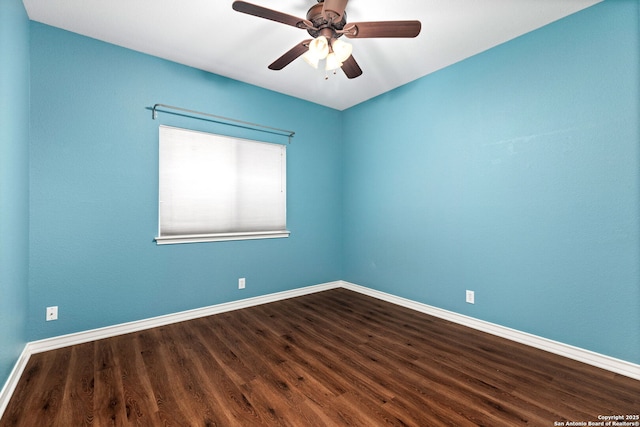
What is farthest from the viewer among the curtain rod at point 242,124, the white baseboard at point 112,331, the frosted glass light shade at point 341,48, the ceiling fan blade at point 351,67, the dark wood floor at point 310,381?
the curtain rod at point 242,124

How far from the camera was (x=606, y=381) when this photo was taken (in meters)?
1.87

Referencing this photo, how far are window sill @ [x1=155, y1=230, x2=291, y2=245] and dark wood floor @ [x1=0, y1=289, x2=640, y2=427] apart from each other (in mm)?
860

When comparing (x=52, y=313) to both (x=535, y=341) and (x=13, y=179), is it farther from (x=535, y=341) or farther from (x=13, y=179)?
(x=535, y=341)

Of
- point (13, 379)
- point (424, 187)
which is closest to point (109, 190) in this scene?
point (13, 379)

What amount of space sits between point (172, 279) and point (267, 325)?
1.09 m

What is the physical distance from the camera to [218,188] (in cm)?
312

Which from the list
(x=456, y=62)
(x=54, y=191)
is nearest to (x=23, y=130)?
(x=54, y=191)

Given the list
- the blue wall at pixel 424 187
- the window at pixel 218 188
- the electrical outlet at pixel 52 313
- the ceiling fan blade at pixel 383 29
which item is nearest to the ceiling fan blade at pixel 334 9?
the ceiling fan blade at pixel 383 29

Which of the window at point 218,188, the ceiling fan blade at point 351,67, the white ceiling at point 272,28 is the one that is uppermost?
the white ceiling at point 272,28

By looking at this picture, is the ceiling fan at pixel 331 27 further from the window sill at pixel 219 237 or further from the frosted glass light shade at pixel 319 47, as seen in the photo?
the window sill at pixel 219 237

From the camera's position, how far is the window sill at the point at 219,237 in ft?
9.20

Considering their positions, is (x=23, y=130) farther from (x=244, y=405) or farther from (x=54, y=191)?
(x=244, y=405)

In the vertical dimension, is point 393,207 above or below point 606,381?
above

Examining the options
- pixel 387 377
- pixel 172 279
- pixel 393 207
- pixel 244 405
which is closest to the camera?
pixel 244 405
